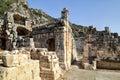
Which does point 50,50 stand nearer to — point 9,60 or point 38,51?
point 38,51

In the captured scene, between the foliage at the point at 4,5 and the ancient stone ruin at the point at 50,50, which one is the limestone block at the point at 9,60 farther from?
the foliage at the point at 4,5

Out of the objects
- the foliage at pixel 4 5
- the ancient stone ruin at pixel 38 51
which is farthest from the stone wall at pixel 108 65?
the foliage at pixel 4 5

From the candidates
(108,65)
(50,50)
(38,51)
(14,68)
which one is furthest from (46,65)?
(108,65)

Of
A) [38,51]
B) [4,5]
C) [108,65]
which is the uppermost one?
[4,5]

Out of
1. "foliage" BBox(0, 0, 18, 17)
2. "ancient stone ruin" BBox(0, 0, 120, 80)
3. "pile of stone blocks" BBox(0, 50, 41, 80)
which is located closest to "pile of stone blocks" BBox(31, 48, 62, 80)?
"ancient stone ruin" BBox(0, 0, 120, 80)

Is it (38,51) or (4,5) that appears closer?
(38,51)

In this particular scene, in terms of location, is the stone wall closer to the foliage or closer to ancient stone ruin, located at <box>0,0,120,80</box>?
ancient stone ruin, located at <box>0,0,120,80</box>

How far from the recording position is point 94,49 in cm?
2191

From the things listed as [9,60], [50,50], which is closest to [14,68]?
[9,60]

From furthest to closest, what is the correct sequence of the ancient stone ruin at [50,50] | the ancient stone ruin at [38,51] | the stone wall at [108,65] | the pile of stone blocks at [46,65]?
the stone wall at [108,65] → the pile of stone blocks at [46,65] → the ancient stone ruin at [50,50] → the ancient stone ruin at [38,51]

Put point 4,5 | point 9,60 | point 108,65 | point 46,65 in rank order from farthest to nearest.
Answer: point 4,5, point 108,65, point 46,65, point 9,60

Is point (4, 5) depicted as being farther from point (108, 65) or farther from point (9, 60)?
point (9, 60)

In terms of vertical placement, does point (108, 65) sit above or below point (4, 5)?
below

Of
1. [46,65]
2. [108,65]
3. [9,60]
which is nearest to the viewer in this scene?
[9,60]
